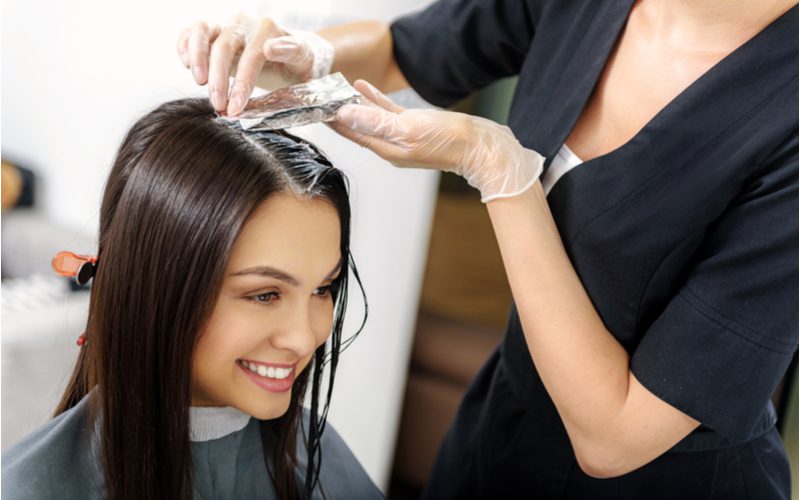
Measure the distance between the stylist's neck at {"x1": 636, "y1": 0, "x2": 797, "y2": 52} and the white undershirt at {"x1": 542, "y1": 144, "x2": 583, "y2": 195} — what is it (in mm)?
182

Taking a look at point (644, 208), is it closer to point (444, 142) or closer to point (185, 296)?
point (444, 142)

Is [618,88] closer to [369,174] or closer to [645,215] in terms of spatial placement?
[645,215]

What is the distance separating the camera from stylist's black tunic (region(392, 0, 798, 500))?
961mm

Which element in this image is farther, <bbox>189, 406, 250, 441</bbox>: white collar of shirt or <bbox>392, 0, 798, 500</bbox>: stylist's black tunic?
<bbox>189, 406, 250, 441</bbox>: white collar of shirt

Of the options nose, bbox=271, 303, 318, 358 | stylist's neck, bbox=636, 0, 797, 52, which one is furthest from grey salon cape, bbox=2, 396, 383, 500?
stylist's neck, bbox=636, 0, 797, 52

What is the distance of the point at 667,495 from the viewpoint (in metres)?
1.19

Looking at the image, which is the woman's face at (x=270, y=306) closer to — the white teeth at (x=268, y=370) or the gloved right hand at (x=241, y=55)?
the white teeth at (x=268, y=370)

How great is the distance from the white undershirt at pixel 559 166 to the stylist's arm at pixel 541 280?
3.1 inches

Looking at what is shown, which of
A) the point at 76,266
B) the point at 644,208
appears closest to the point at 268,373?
the point at 76,266

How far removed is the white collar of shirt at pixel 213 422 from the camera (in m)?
1.13

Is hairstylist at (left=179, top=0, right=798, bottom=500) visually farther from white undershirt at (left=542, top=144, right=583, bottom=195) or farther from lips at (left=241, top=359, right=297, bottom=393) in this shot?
lips at (left=241, top=359, right=297, bottom=393)

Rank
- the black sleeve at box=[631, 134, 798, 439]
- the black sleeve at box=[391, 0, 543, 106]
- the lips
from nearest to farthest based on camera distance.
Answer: the black sleeve at box=[631, 134, 798, 439]
the lips
the black sleeve at box=[391, 0, 543, 106]

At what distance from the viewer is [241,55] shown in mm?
1097

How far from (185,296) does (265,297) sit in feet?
0.32
